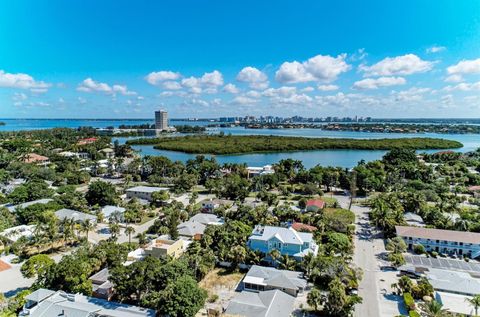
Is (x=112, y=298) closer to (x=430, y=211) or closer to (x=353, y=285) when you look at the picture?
(x=353, y=285)

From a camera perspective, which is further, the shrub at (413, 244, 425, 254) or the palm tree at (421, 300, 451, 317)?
the shrub at (413, 244, 425, 254)

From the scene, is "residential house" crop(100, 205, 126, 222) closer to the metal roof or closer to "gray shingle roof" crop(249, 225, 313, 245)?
"gray shingle roof" crop(249, 225, 313, 245)

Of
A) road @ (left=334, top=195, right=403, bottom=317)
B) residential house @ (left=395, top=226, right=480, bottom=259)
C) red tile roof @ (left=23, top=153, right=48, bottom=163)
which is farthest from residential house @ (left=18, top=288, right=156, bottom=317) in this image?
red tile roof @ (left=23, top=153, right=48, bottom=163)

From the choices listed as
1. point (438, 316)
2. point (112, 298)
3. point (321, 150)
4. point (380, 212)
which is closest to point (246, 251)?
point (112, 298)

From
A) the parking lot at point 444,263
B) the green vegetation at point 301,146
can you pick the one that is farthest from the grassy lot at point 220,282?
the green vegetation at point 301,146

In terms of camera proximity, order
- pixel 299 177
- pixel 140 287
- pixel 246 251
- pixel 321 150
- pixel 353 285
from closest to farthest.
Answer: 1. pixel 140 287
2. pixel 353 285
3. pixel 246 251
4. pixel 299 177
5. pixel 321 150

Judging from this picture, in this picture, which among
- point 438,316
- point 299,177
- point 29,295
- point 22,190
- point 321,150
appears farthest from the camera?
point 321,150

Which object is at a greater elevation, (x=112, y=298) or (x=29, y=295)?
(x=29, y=295)
